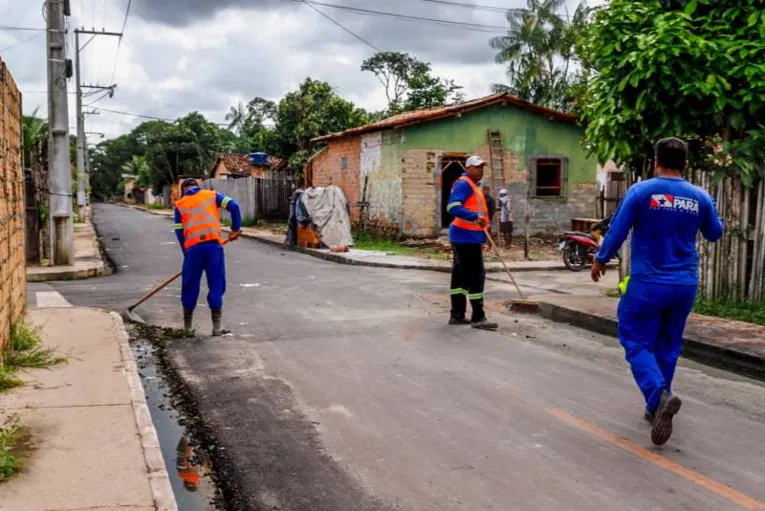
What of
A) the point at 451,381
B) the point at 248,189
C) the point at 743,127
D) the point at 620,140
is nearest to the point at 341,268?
the point at 620,140

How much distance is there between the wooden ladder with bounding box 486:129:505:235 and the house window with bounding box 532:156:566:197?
1.20 meters

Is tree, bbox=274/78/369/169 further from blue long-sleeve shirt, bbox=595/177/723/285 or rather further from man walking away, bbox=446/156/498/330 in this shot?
blue long-sleeve shirt, bbox=595/177/723/285

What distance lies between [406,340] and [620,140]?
4.35m

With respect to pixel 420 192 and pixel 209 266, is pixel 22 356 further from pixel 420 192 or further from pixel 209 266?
pixel 420 192

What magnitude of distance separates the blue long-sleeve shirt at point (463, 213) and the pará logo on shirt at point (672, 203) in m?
3.99

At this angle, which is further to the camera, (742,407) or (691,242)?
(742,407)

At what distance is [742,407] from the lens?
6.13 metres

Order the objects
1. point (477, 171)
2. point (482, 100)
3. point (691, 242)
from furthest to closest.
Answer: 1. point (482, 100)
2. point (477, 171)
3. point (691, 242)

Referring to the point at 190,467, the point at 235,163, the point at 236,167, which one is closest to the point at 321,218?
the point at 190,467

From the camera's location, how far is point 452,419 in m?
5.62

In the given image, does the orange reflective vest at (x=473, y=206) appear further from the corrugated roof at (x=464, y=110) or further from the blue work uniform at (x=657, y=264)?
the corrugated roof at (x=464, y=110)

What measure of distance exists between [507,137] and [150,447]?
20161 millimetres

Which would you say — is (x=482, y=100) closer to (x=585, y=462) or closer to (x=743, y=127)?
(x=743, y=127)

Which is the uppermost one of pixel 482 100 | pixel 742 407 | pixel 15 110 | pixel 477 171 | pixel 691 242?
pixel 482 100
